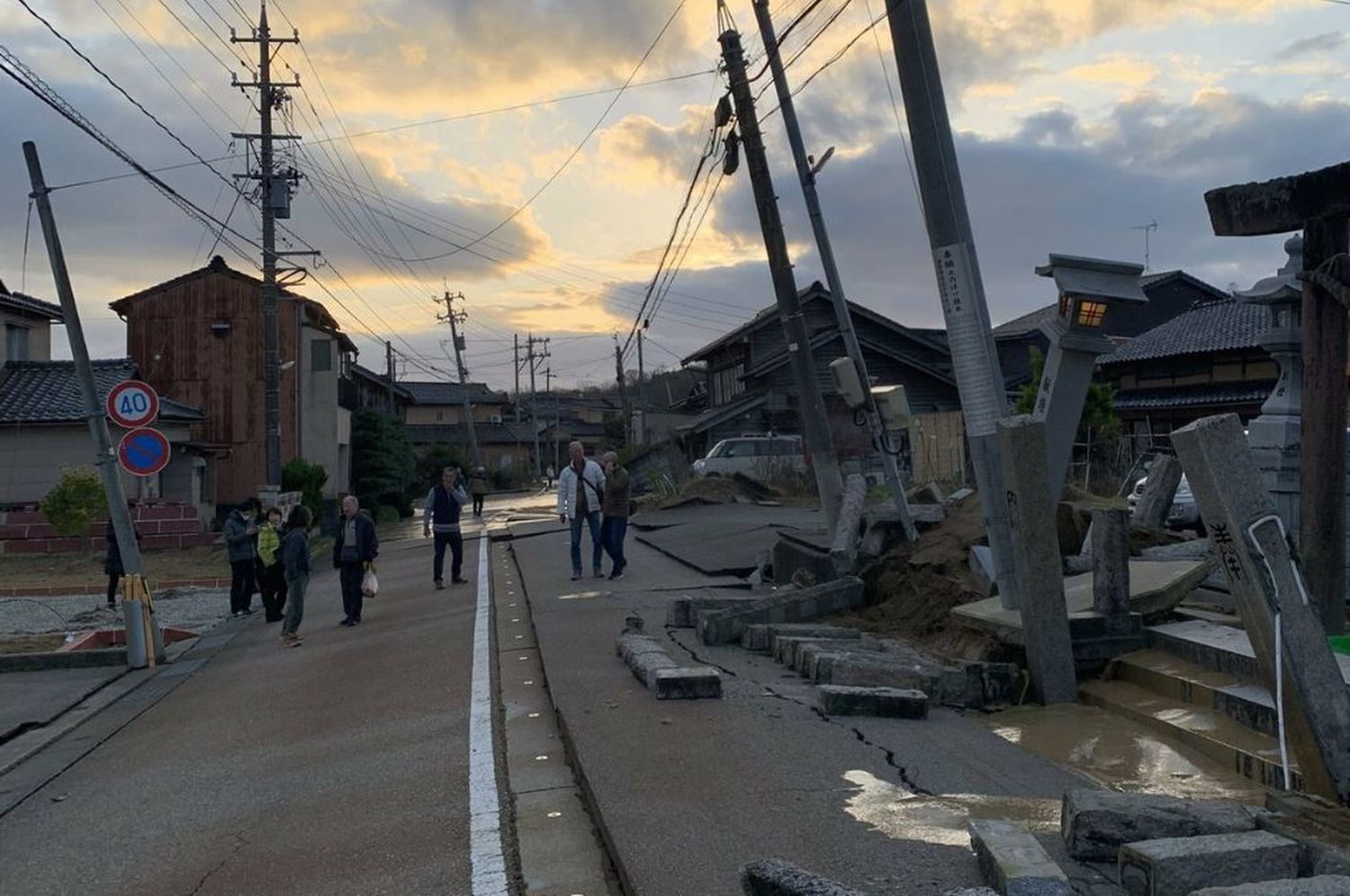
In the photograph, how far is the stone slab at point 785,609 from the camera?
35.6 ft

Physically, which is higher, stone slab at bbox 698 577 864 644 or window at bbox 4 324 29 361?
window at bbox 4 324 29 361

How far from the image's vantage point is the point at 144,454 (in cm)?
1428

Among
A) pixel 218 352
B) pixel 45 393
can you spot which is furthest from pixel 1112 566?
pixel 218 352

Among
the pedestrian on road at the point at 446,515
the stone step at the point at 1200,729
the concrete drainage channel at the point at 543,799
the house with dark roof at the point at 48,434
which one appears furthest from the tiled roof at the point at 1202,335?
the house with dark roof at the point at 48,434

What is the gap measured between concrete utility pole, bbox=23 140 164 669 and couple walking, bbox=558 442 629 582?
5.13m

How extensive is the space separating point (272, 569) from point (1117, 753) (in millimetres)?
12771

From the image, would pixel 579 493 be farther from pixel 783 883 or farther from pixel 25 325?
pixel 25 325

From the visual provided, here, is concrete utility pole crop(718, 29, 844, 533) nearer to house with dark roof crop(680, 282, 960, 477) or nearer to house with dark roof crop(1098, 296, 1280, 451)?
house with dark roof crop(1098, 296, 1280, 451)

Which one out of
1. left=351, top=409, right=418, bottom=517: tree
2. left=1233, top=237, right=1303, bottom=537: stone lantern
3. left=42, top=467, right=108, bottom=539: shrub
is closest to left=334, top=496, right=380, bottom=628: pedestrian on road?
left=1233, top=237, right=1303, bottom=537: stone lantern

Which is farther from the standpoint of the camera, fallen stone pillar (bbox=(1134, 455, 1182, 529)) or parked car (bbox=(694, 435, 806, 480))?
parked car (bbox=(694, 435, 806, 480))

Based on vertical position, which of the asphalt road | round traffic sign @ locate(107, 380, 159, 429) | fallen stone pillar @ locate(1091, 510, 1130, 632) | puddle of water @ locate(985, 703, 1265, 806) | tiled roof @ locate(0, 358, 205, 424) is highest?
tiled roof @ locate(0, 358, 205, 424)

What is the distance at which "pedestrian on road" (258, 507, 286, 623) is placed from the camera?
16688 millimetres

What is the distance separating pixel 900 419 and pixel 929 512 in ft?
5.57

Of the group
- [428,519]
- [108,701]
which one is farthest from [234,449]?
[108,701]
